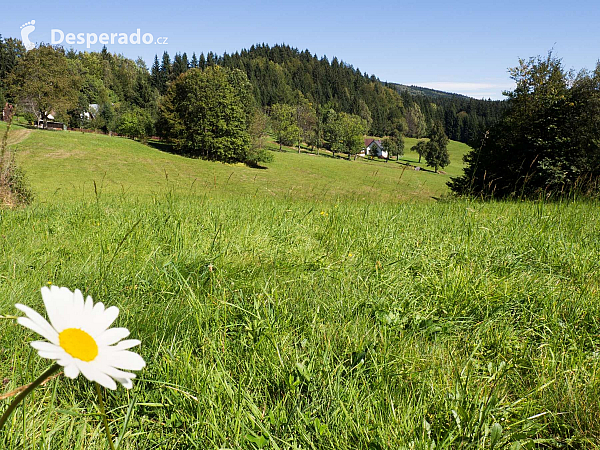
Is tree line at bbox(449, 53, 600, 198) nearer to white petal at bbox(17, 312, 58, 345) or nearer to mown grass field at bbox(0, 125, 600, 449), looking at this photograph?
mown grass field at bbox(0, 125, 600, 449)

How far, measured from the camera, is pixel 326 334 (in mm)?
1859

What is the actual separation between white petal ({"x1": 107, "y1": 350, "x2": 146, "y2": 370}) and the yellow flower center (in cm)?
3

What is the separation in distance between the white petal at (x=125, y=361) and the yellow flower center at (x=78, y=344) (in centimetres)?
3

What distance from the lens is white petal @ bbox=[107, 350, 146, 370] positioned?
529 mm

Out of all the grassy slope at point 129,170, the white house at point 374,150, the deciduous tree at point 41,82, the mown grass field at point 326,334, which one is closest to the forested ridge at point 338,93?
the white house at point 374,150

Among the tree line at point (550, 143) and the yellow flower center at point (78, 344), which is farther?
the tree line at point (550, 143)

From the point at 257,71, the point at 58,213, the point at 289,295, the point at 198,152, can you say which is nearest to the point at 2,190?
the point at 58,213

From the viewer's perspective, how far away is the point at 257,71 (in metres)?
120

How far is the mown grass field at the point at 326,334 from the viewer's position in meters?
1.35

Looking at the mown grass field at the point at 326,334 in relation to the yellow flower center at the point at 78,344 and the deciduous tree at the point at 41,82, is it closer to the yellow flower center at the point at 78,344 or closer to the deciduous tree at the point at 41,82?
the yellow flower center at the point at 78,344

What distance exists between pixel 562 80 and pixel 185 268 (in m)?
21.4

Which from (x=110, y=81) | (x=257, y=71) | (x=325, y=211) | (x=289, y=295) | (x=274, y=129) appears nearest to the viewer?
(x=289, y=295)

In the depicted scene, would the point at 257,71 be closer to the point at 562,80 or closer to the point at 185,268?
the point at 562,80

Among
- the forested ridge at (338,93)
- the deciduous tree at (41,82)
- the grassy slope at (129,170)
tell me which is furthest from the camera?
the forested ridge at (338,93)
